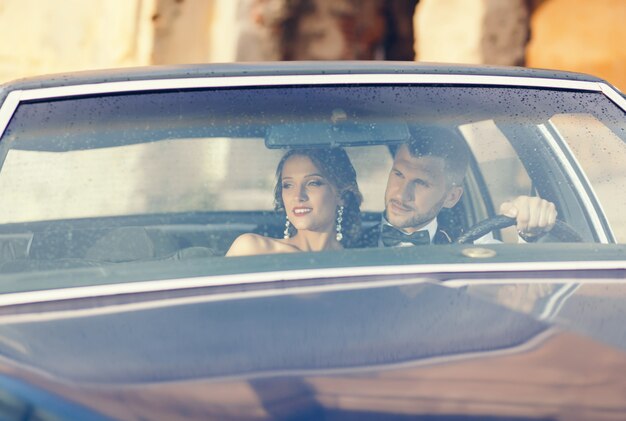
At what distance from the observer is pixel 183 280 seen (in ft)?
7.50

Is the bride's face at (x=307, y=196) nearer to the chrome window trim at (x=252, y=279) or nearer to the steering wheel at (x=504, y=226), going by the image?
the steering wheel at (x=504, y=226)

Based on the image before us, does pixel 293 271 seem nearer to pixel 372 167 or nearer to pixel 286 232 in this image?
pixel 286 232

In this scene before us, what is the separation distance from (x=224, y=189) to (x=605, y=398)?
8.13 ft

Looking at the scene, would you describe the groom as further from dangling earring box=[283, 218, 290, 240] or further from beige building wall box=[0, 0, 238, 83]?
beige building wall box=[0, 0, 238, 83]

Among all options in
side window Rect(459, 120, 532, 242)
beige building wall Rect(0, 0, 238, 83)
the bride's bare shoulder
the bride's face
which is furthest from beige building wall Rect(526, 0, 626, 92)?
the bride's bare shoulder

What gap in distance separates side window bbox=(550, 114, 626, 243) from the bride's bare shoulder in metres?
0.76

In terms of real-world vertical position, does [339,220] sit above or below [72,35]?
below

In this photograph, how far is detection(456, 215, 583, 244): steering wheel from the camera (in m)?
2.88

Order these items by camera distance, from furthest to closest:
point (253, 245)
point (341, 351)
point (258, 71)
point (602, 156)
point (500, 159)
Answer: point (500, 159) < point (602, 156) < point (258, 71) < point (253, 245) < point (341, 351)

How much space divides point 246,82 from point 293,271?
2.06 feet

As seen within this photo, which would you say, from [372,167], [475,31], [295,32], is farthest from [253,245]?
[475,31]

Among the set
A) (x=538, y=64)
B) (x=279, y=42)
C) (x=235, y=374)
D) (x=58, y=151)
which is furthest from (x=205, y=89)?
(x=538, y=64)

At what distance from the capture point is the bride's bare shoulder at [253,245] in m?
2.64

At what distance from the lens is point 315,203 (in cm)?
296
